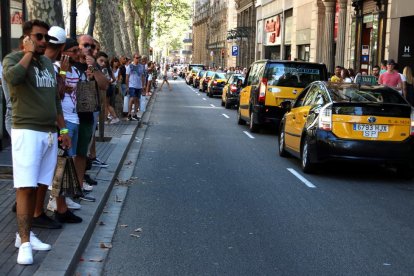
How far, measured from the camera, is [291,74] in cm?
1650

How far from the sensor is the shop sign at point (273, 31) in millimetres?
47575

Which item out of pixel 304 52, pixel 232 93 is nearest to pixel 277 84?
pixel 232 93

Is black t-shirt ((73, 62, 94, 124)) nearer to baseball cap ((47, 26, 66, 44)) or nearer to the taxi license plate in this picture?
baseball cap ((47, 26, 66, 44))

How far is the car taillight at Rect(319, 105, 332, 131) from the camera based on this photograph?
1011 cm

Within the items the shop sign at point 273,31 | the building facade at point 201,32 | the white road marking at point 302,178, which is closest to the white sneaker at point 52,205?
the white road marking at point 302,178

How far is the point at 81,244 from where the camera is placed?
594cm

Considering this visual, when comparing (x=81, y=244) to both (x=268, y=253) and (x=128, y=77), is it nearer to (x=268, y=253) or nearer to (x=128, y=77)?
(x=268, y=253)

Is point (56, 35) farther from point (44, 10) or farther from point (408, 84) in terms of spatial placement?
point (408, 84)

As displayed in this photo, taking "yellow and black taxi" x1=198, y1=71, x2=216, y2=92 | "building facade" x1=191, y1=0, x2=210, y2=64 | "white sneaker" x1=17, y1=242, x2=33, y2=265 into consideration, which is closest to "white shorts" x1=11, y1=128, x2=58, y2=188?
"white sneaker" x1=17, y1=242, x2=33, y2=265

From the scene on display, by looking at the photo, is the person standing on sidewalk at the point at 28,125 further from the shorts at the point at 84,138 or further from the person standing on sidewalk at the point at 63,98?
the shorts at the point at 84,138

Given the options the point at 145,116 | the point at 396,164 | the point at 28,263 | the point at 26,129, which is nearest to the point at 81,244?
the point at 28,263

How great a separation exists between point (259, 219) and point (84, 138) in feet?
7.51

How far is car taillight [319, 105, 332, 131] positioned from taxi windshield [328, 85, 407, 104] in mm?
246

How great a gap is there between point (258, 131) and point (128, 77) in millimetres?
4230
